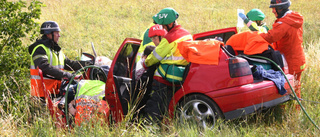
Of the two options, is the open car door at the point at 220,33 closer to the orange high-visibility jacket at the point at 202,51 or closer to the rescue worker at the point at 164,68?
the rescue worker at the point at 164,68

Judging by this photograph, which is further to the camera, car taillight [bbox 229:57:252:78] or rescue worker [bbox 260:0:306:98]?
rescue worker [bbox 260:0:306:98]

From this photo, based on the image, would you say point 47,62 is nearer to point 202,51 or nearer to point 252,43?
point 202,51

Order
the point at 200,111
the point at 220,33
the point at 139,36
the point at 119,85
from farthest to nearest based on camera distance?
the point at 139,36, the point at 220,33, the point at 119,85, the point at 200,111

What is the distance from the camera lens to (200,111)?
429 centimetres

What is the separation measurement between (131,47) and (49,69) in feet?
4.27

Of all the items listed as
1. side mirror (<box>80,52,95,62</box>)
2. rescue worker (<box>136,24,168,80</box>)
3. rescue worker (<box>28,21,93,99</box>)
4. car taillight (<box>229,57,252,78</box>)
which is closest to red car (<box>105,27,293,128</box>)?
car taillight (<box>229,57,252,78</box>)

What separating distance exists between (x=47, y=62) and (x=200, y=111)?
2.50 metres

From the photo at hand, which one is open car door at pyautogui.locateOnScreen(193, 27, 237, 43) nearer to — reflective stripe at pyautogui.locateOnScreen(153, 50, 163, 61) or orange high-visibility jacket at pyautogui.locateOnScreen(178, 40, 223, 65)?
reflective stripe at pyautogui.locateOnScreen(153, 50, 163, 61)

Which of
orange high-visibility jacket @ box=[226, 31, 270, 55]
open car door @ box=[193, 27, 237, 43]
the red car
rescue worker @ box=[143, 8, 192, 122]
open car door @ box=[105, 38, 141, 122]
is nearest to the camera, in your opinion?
the red car

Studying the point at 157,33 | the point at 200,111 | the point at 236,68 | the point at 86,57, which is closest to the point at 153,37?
the point at 157,33

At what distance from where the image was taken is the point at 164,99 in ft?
15.1

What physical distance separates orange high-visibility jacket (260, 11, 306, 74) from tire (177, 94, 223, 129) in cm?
152

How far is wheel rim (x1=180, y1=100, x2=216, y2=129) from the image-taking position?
4.15m

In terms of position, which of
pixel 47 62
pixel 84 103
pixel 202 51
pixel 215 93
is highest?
pixel 202 51
